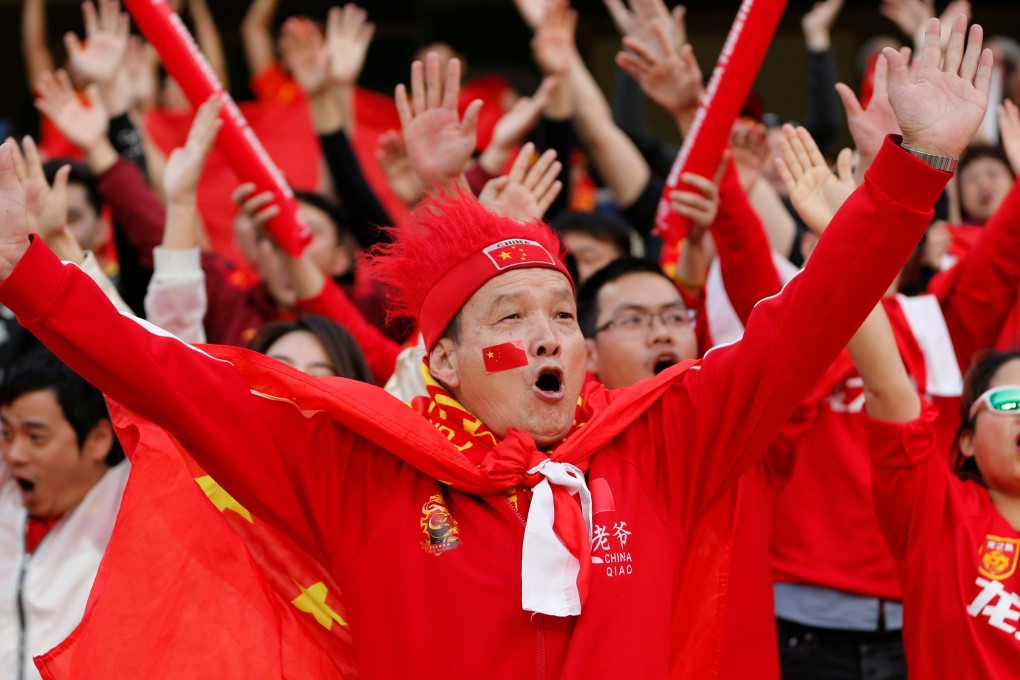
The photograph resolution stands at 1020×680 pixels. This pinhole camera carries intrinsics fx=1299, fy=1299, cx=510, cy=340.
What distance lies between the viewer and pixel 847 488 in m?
3.54

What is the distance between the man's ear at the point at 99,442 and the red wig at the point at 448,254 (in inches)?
48.2

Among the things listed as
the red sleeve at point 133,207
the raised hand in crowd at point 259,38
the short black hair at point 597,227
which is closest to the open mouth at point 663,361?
the short black hair at point 597,227

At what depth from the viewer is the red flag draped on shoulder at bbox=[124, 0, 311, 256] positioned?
3.88 meters

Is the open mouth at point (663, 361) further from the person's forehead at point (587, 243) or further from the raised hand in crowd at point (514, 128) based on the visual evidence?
the raised hand in crowd at point (514, 128)

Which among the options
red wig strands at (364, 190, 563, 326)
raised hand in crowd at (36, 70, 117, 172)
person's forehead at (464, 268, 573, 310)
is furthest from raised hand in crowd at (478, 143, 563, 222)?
raised hand in crowd at (36, 70, 117, 172)

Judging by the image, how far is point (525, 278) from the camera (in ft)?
8.61

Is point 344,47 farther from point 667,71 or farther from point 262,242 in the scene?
point 667,71

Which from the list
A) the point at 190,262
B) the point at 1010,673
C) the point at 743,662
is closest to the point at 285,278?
the point at 190,262

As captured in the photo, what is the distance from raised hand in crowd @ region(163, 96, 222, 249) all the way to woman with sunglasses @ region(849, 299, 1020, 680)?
1.89 m

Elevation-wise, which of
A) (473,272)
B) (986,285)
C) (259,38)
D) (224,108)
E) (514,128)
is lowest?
(986,285)

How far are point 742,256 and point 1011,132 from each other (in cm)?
113

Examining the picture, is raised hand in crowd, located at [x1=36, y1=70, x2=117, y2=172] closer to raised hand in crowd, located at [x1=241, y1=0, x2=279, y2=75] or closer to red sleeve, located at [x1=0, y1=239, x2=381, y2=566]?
red sleeve, located at [x1=0, y1=239, x2=381, y2=566]

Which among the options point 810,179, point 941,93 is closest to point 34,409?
point 810,179

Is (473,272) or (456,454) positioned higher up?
(473,272)
